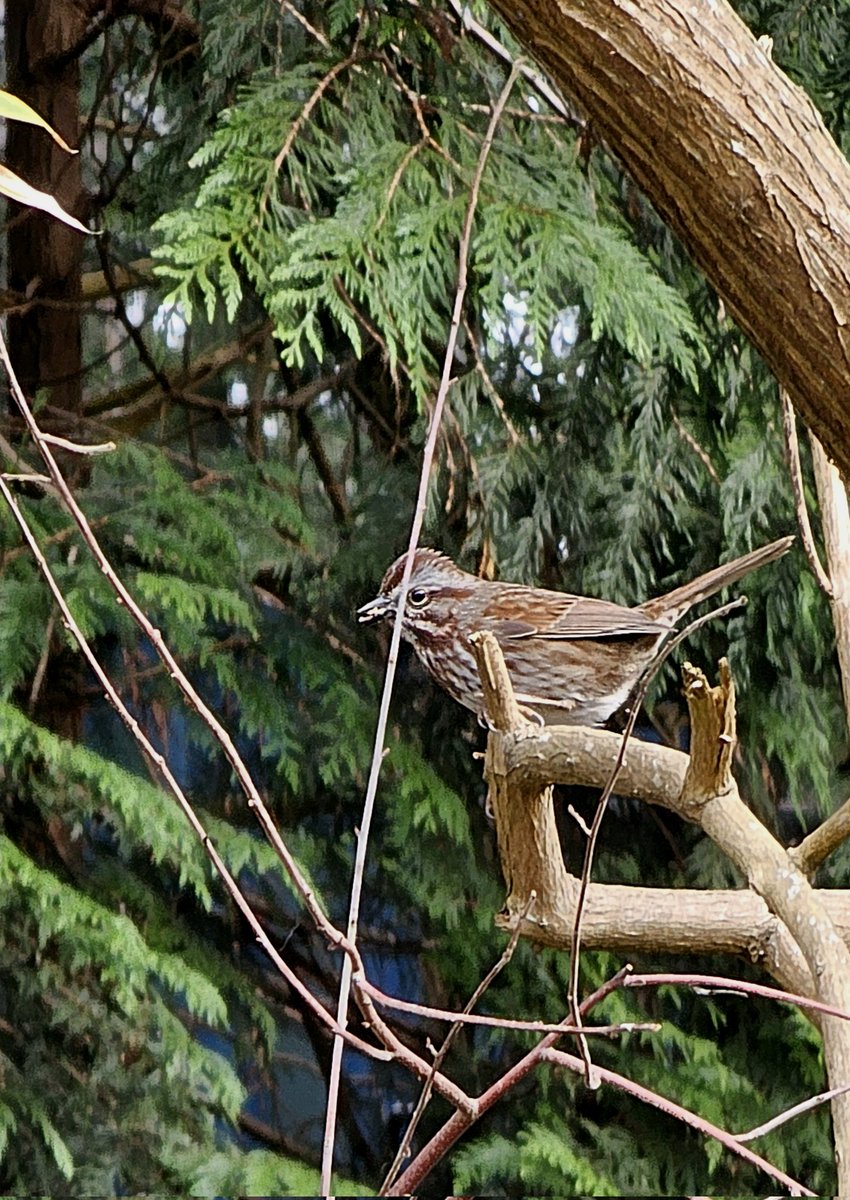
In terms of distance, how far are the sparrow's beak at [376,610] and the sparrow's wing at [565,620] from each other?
0.07m

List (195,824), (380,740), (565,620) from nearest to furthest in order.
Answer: (195,824) → (380,740) → (565,620)

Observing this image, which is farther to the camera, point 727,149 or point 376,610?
point 376,610

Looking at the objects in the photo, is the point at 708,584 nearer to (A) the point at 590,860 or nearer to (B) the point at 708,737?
(B) the point at 708,737

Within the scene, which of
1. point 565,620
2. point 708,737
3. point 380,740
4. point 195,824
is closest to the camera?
point 195,824

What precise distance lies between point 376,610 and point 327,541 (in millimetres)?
81

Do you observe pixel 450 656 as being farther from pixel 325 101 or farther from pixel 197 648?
pixel 325 101

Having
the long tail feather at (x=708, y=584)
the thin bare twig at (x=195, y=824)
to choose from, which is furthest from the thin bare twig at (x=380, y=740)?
the long tail feather at (x=708, y=584)

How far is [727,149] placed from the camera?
60 cm

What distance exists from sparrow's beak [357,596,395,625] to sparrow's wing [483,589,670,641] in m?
0.07

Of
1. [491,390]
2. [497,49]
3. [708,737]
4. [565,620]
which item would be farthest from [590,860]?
[497,49]

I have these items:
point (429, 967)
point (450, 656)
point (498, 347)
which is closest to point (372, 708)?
point (450, 656)

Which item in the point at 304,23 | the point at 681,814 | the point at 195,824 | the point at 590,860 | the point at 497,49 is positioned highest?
the point at 304,23

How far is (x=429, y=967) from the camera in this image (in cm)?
104

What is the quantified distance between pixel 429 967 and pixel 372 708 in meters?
0.20
